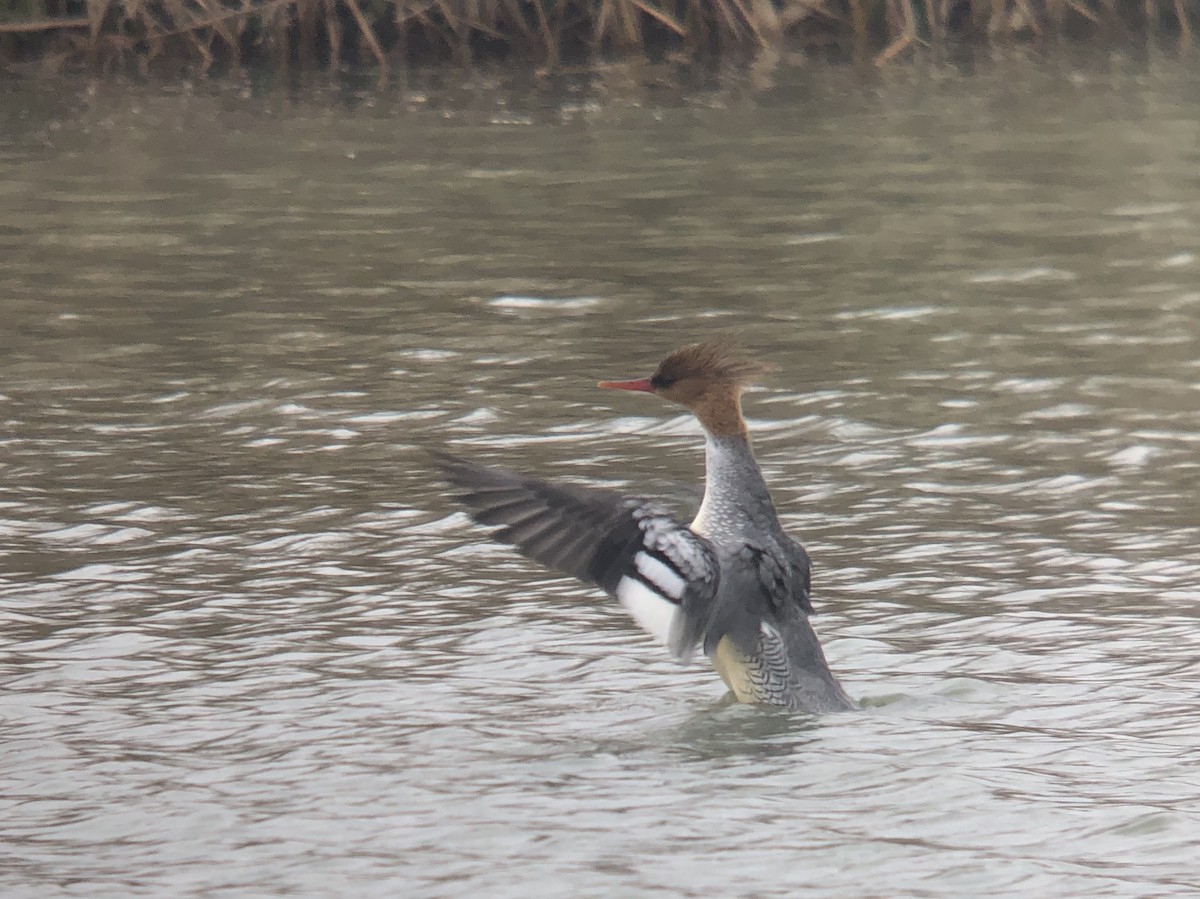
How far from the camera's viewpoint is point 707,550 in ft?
18.5

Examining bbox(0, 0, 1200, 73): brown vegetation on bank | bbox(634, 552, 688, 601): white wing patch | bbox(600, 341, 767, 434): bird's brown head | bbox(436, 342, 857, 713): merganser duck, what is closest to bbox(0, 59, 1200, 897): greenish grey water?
bbox(436, 342, 857, 713): merganser duck

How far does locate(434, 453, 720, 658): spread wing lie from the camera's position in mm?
5500

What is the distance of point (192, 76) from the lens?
2284cm

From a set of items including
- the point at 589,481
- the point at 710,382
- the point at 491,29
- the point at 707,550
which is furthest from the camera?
the point at 491,29

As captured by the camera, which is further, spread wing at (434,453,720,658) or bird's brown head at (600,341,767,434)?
bird's brown head at (600,341,767,434)

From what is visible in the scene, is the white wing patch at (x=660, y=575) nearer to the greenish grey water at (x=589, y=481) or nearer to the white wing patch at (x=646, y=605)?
the white wing patch at (x=646, y=605)

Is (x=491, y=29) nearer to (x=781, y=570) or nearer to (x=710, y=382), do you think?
(x=710, y=382)

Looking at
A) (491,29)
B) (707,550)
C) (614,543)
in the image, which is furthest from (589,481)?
(491,29)

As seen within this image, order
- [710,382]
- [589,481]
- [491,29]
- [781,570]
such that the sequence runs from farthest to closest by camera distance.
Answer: [491,29] → [589,481] → [710,382] → [781,570]

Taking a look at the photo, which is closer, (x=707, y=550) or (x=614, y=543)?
(x=614, y=543)

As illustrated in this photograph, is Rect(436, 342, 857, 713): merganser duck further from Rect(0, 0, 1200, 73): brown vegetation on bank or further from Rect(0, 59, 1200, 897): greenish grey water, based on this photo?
Rect(0, 0, 1200, 73): brown vegetation on bank

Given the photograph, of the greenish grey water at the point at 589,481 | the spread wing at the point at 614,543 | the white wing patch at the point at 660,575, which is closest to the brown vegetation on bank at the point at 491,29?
the greenish grey water at the point at 589,481

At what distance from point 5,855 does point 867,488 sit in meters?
4.11

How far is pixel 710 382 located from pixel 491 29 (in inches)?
697
